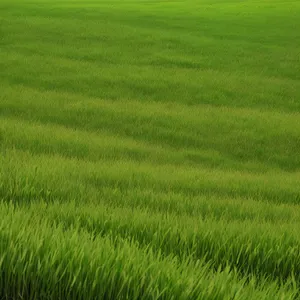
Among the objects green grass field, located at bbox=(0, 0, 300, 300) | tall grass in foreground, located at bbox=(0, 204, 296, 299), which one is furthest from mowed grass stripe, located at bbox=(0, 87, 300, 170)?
tall grass in foreground, located at bbox=(0, 204, 296, 299)

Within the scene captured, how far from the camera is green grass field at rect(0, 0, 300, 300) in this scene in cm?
189

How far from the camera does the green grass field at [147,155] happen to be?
6.22 feet

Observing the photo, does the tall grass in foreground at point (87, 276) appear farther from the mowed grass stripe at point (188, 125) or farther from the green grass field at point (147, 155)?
the mowed grass stripe at point (188, 125)

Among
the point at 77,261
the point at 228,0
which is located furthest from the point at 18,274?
the point at 228,0

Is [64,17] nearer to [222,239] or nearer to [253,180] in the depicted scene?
[253,180]

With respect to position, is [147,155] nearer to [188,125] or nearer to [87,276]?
[188,125]

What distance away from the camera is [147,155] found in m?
9.12

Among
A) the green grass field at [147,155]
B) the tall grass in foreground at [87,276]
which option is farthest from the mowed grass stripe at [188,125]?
the tall grass in foreground at [87,276]

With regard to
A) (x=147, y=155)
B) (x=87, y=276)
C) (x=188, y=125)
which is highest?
(x=87, y=276)

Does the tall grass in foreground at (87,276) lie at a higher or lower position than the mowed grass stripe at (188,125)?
higher

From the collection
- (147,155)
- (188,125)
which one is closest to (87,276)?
(147,155)

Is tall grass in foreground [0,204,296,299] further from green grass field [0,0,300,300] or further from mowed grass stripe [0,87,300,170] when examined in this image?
mowed grass stripe [0,87,300,170]

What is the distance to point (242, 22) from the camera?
3381 centimetres

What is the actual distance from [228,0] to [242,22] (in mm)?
17753
